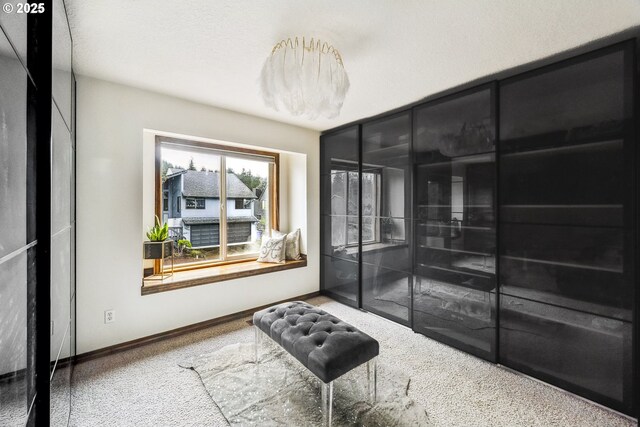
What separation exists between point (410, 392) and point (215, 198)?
3.02 m

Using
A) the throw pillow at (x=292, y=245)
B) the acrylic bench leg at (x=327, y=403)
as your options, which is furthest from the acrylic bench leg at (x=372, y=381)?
the throw pillow at (x=292, y=245)

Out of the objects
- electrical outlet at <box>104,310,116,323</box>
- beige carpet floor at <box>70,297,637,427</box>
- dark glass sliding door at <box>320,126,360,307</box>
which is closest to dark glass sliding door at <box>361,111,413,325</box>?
dark glass sliding door at <box>320,126,360,307</box>

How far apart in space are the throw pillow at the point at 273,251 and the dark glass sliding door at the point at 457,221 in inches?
71.2

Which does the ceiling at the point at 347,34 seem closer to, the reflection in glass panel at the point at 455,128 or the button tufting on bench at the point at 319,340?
the reflection in glass panel at the point at 455,128

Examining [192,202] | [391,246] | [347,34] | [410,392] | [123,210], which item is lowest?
[410,392]

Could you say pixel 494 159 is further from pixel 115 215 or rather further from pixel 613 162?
pixel 115 215

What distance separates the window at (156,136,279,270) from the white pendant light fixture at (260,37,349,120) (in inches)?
77.8

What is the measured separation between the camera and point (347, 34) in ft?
5.76

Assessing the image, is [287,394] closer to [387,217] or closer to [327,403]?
[327,403]

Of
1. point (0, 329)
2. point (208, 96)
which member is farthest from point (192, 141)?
point (0, 329)

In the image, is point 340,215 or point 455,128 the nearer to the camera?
point 455,128

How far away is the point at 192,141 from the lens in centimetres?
324

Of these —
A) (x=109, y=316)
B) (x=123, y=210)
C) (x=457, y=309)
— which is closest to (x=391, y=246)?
(x=457, y=309)

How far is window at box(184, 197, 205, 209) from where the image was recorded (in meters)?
3.34
